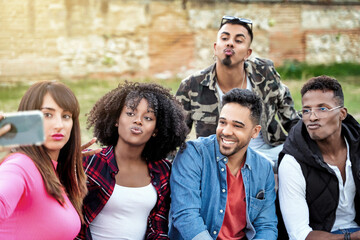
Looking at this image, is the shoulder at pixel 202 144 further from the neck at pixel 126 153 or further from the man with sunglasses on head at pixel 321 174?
the man with sunglasses on head at pixel 321 174

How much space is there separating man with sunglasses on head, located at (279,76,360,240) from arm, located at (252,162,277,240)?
0.28 feet

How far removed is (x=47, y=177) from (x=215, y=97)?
2274mm

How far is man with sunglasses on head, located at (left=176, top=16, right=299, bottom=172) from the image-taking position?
4383 mm

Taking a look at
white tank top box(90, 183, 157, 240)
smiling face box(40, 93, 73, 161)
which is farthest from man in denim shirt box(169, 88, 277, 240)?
smiling face box(40, 93, 73, 161)

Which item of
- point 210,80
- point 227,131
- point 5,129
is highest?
point 5,129

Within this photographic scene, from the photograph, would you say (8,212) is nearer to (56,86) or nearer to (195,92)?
(56,86)

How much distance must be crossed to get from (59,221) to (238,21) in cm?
268

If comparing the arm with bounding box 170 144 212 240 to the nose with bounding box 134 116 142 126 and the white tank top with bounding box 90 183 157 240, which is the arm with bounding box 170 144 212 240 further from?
the nose with bounding box 134 116 142 126

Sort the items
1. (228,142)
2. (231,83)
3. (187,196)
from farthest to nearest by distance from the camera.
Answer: (231,83) < (228,142) < (187,196)

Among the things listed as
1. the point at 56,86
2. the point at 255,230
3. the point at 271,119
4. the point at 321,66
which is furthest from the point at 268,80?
the point at 321,66

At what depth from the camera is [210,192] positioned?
10.9 feet

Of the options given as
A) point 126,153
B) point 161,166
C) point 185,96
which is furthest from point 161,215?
point 185,96

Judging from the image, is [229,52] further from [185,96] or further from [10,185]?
[10,185]

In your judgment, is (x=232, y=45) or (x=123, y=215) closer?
(x=123, y=215)
